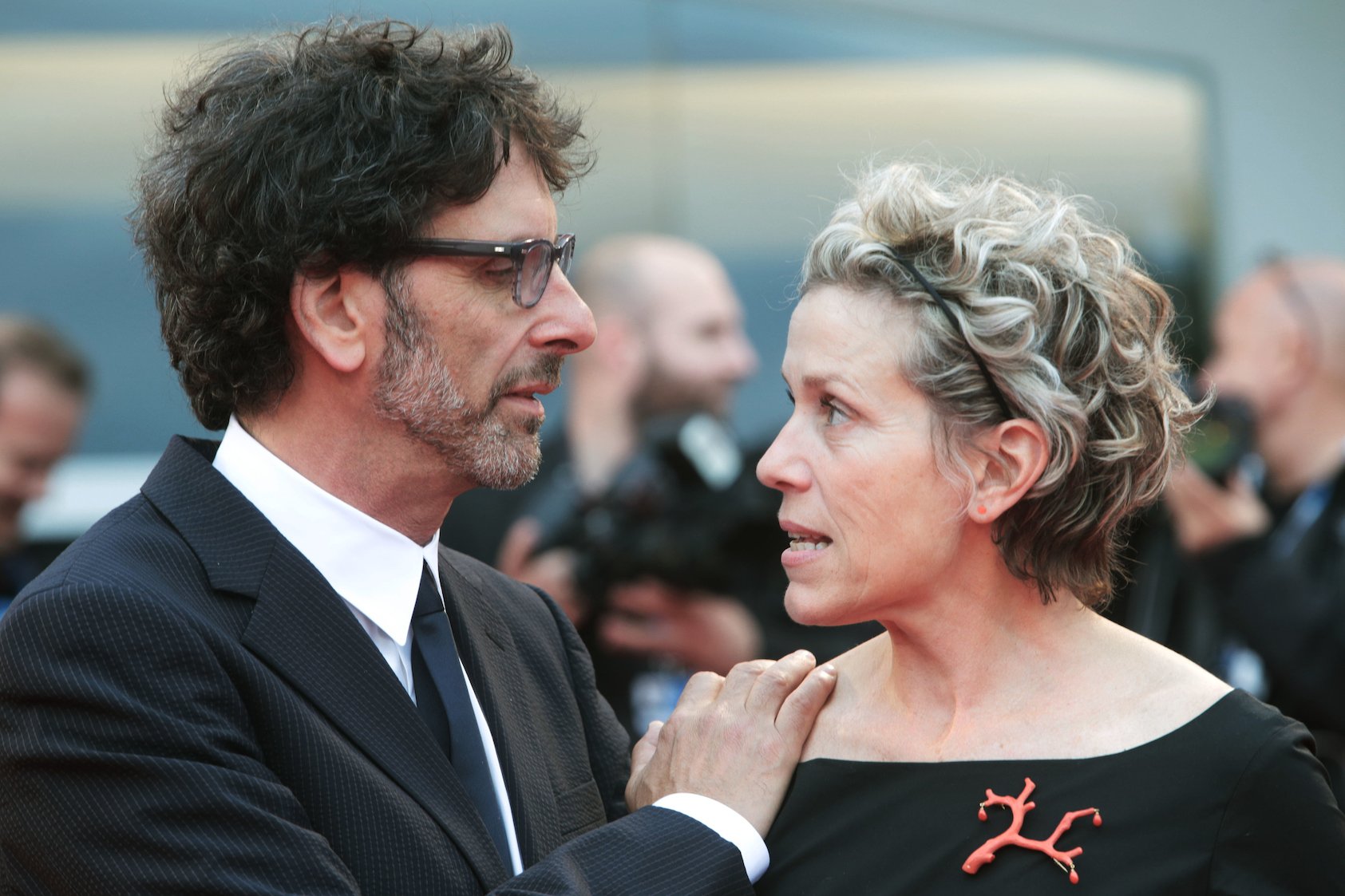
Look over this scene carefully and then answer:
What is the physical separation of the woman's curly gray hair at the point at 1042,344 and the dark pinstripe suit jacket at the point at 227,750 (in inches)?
27.1

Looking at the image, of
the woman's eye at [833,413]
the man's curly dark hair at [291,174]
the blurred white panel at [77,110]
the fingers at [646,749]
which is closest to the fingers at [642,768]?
the fingers at [646,749]

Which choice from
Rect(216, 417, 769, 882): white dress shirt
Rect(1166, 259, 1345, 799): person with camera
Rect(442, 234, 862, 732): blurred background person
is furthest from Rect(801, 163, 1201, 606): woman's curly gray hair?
Rect(1166, 259, 1345, 799): person with camera

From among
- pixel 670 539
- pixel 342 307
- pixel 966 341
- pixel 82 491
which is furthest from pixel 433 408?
pixel 82 491

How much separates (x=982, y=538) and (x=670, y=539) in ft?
7.68

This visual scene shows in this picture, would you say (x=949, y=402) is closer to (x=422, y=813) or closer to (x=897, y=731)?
(x=897, y=731)

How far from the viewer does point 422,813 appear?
84.5 inches

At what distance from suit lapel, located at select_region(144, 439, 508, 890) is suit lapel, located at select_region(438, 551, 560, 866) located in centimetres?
15

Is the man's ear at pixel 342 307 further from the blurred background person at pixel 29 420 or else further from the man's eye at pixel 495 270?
the blurred background person at pixel 29 420

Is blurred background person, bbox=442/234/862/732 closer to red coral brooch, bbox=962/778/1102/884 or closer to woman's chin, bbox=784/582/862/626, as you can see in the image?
woman's chin, bbox=784/582/862/626

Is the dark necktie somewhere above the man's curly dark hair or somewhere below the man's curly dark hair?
below

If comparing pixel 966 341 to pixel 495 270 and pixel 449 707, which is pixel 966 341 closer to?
pixel 495 270

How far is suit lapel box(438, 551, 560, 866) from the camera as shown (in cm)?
236

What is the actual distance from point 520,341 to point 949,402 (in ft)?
2.29

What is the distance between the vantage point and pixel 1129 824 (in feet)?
6.80
